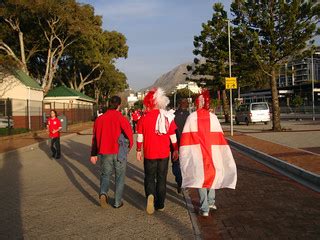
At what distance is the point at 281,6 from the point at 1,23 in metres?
28.2

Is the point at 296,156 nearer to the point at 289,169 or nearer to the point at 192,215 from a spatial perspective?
the point at 289,169

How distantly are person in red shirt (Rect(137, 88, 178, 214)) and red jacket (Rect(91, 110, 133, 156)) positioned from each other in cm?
36

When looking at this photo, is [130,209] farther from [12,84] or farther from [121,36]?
[121,36]

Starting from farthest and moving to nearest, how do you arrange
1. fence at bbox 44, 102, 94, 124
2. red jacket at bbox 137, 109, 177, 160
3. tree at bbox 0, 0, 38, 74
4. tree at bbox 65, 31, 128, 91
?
tree at bbox 65, 31, 128, 91
fence at bbox 44, 102, 94, 124
tree at bbox 0, 0, 38, 74
red jacket at bbox 137, 109, 177, 160

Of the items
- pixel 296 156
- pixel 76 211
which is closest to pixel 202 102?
pixel 76 211

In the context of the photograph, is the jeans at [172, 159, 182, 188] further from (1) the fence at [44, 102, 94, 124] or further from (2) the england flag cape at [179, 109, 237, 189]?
(1) the fence at [44, 102, 94, 124]

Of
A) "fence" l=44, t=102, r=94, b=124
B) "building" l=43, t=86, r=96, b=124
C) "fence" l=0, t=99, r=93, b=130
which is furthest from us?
"building" l=43, t=86, r=96, b=124

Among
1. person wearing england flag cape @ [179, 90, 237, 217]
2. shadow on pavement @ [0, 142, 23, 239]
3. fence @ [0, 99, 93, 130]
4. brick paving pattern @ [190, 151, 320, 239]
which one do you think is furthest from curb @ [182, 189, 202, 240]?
fence @ [0, 99, 93, 130]

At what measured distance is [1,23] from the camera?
136ft

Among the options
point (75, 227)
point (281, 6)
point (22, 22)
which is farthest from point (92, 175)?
point (22, 22)

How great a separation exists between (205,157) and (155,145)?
824 millimetres

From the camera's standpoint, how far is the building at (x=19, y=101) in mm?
25572

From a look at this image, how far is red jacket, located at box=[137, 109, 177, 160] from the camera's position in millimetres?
6641

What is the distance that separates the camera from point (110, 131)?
7051 mm
